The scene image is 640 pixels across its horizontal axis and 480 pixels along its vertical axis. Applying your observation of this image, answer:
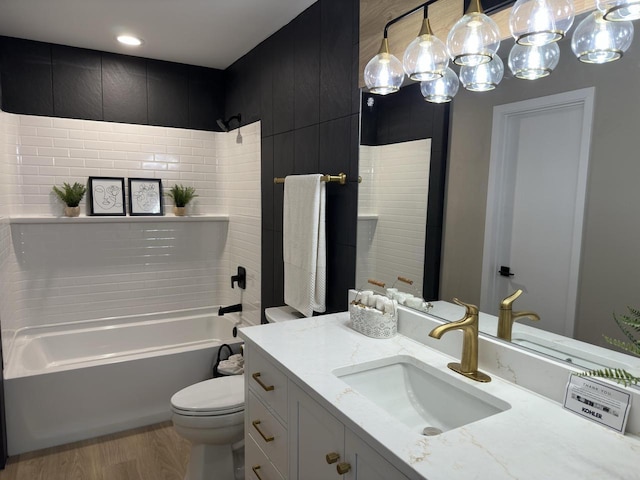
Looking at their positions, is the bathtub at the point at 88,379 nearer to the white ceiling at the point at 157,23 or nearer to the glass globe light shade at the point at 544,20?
the white ceiling at the point at 157,23

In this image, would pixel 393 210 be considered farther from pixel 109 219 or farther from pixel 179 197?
pixel 109 219

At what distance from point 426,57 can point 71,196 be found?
2867mm

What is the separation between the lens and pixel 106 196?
3.37 meters

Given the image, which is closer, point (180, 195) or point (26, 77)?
point (26, 77)

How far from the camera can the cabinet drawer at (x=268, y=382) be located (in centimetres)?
142

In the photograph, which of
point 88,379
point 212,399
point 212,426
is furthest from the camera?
point 88,379

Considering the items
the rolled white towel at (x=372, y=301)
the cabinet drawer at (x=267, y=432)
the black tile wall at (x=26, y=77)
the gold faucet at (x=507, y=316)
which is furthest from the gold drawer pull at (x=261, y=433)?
the black tile wall at (x=26, y=77)

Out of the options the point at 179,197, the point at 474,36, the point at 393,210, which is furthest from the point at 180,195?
the point at 474,36

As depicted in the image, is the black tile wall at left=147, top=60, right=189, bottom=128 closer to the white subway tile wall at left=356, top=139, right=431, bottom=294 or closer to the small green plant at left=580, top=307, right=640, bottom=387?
the white subway tile wall at left=356, top=139, right=431, bottom=294

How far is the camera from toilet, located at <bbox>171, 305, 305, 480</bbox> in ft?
6.78

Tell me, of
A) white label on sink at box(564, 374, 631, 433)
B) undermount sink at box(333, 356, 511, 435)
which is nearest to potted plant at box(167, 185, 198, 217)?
undermount sink at box(333, 356, 511, 435)

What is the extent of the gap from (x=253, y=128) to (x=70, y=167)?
58.2 inches

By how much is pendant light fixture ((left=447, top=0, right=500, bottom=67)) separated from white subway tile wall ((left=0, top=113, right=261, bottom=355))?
6.86ft

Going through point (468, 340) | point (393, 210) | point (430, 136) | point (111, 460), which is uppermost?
point (430, 136)
